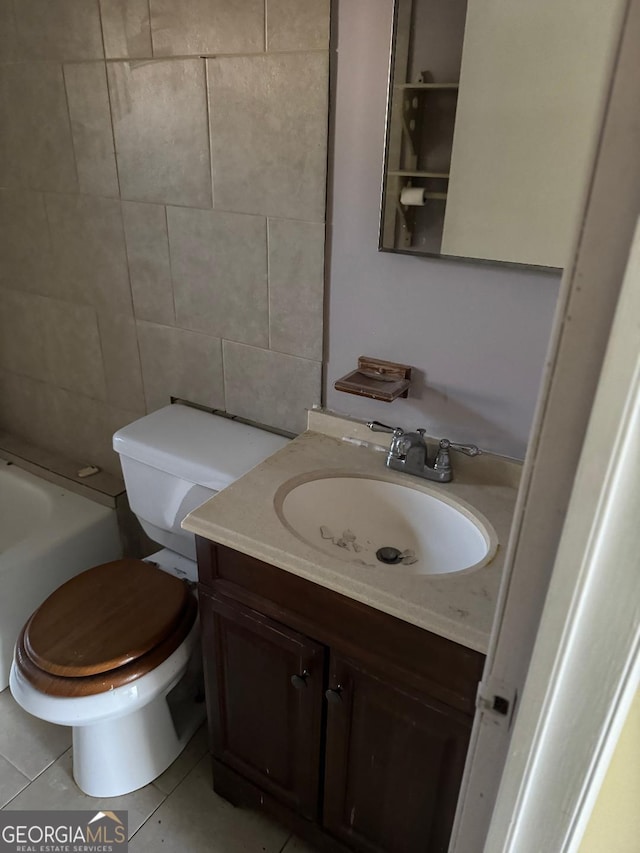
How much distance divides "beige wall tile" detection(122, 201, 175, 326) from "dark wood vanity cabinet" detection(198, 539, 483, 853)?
0.76 m

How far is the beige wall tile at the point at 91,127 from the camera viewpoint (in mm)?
1514

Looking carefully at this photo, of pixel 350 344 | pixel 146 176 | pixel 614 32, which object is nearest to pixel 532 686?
pixel 614 32

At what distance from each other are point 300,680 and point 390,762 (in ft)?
0.71

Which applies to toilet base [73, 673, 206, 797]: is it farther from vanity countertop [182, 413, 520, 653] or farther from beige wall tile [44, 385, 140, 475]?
beige wall tile [44, 385, 140, 475]

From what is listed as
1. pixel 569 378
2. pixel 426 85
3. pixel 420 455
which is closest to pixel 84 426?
pixel 420 455

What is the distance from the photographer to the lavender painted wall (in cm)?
117

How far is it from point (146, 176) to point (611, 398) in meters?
1.42

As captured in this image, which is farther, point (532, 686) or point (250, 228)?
point (250, 228)

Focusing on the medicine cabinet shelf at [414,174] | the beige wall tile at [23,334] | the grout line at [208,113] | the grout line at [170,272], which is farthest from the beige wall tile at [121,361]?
the medicine cabinet shelf at [414,174]

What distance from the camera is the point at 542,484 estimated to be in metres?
0.48

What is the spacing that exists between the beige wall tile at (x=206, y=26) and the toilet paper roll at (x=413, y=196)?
43 cm

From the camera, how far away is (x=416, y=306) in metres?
1.29

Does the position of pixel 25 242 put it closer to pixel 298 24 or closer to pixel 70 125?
pixel 70 125

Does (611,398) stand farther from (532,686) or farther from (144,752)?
(144,752)
